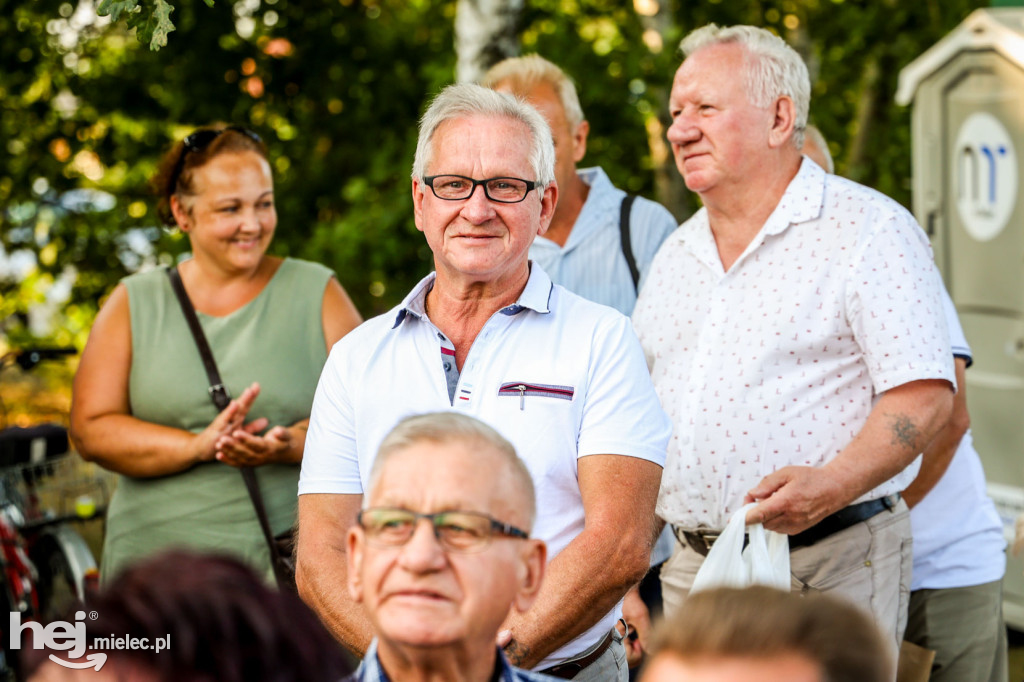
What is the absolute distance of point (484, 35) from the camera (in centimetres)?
590

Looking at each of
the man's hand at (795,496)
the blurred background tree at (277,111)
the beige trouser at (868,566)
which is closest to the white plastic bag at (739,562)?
the man's hand at (795,496)

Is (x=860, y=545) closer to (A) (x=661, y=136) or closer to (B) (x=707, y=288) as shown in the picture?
(B) (x=707, y=288)

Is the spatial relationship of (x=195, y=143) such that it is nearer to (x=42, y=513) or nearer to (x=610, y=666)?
(x=610, y=666)

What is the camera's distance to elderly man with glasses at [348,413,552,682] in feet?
5.62

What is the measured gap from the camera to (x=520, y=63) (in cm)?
410

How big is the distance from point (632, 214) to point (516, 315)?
157cm

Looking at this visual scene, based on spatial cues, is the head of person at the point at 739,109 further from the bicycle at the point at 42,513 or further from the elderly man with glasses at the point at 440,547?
the bicycle at the point at 42,513

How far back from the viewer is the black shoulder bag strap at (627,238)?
394 centimetres

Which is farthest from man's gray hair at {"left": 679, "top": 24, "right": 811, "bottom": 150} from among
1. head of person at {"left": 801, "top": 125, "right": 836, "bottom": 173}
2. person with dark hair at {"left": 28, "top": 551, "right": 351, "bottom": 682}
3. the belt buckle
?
person with dark hair at {"left": 28, "top": 551, "right": 351, "bottom": 682}

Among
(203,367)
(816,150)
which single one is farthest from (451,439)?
(816,150)

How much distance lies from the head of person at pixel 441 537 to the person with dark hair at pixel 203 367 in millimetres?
1821

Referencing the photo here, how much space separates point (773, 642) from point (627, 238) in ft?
8.76

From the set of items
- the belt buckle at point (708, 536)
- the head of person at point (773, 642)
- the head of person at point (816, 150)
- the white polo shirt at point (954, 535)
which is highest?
the head of person at point (816, 150)

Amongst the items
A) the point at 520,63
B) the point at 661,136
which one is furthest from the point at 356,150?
the point at 520,63
